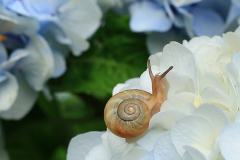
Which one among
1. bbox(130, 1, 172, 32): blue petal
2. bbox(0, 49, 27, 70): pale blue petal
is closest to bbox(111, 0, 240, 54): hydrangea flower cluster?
bbox(130, 1, 172, 32): blue petal

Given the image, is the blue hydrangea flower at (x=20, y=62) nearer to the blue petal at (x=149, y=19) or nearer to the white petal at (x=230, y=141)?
the blue petal at (x=149, y=19)

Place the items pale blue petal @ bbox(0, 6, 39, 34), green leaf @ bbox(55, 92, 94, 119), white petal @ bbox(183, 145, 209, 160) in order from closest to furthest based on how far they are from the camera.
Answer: white petal @ bbox(183, 145, 209, 160)
pale blue petal @ bbox(0, 6, 39, 34)
green leaf @ bbox(55, 92, 94, 119)

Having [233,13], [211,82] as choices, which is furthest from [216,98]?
[233,13]

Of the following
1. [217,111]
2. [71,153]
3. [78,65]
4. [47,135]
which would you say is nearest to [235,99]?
[217,111]

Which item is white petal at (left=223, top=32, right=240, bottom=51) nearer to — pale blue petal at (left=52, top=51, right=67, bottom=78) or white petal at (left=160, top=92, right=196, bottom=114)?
white petal at (left=160, top=92, right=196, bottom=114)

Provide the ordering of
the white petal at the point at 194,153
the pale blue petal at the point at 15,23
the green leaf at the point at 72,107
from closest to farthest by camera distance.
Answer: the white petal at the point at 194,153 → the pale blue petal at the point at 15,23 → the green leaf at the point at 72,107

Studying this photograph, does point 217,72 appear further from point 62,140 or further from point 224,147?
point 62,140

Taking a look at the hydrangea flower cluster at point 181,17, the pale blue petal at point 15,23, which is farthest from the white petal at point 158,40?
the pale blue petal at point 15,23
